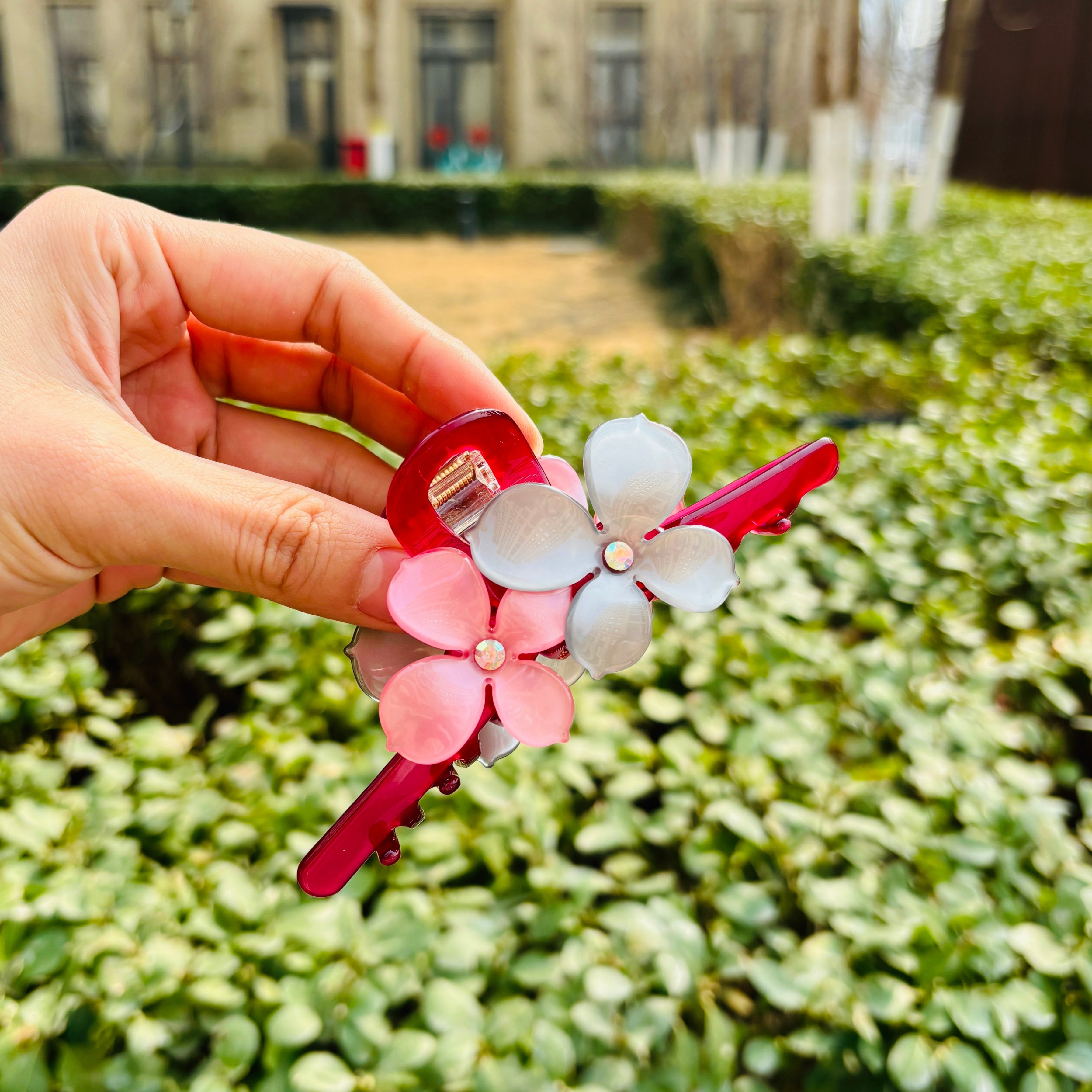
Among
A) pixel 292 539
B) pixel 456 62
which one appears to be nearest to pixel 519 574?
pixel 292 539

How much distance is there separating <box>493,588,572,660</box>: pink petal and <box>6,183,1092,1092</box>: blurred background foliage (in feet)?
1.92

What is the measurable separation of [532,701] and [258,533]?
32 centimetres

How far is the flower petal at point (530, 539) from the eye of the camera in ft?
2.82

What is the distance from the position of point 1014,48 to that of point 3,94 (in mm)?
21017

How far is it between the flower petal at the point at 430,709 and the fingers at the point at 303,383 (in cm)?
63

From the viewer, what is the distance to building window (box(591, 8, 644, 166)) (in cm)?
2331

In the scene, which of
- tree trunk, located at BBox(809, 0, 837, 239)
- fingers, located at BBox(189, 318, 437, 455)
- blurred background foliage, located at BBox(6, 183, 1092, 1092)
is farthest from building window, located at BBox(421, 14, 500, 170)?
fingers, located at BBox(189, 318, 437, 455)

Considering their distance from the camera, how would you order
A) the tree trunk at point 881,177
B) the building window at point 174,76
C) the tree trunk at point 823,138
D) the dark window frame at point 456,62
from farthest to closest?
1. the dark window frame at point 456,62
2. the building window at point 174,76
3. the tree trunk at point 881,177
4. the tree trunk at point 823,138

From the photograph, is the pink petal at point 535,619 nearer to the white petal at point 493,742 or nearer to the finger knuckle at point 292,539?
the white petal at point 493,742

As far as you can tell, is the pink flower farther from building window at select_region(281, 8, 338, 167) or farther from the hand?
building window at select_region(281, 8, 338, 167)

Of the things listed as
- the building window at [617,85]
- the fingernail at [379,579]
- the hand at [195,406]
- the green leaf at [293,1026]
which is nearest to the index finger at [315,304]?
the hand at [195,406]

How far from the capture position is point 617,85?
936 inches

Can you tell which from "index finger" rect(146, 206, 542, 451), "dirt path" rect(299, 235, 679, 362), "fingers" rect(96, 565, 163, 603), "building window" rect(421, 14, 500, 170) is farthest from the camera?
"building window" rect(421, 14, 500, 170)

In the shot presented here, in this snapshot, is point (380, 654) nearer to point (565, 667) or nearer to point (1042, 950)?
point (565, 667)
